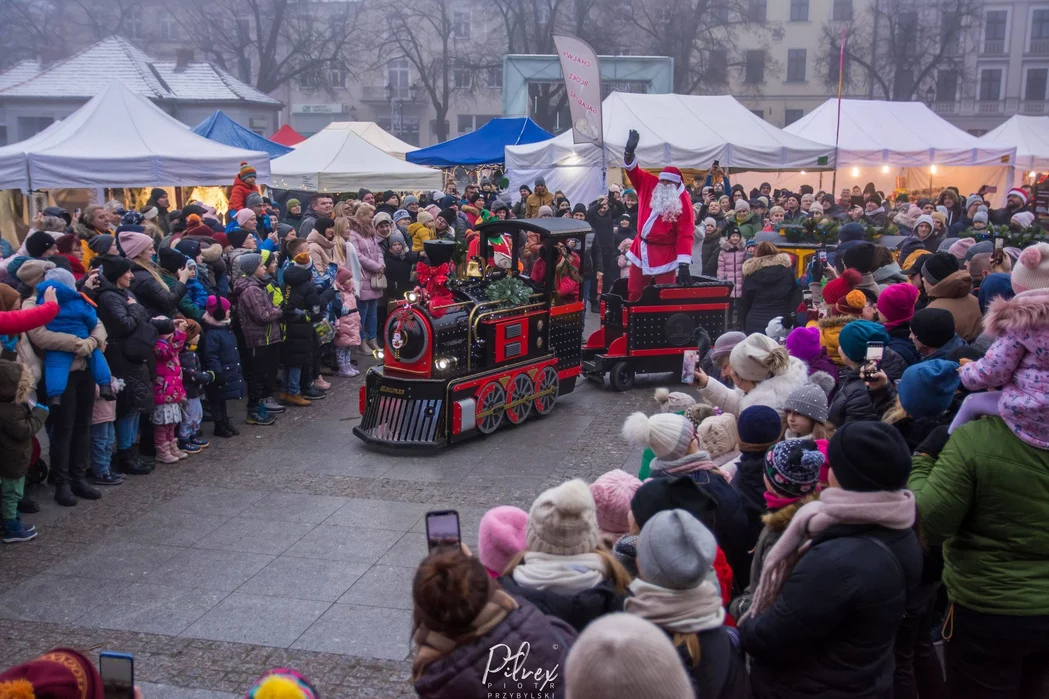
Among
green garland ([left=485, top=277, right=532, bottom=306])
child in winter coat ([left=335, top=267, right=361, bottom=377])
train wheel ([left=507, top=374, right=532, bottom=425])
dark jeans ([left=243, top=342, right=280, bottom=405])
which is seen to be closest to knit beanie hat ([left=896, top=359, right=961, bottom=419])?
train wheel ([left=507, top=374, right=532, bottom=425])

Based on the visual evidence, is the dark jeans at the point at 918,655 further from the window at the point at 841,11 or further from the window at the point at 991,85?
the window at the point at 991,85

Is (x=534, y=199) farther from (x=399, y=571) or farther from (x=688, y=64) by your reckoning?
(x=688, y=64)

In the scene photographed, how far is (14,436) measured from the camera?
6.72 metres

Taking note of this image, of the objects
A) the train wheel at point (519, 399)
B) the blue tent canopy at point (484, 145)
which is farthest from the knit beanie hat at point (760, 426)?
the blue tent canopy at point (484, 145)

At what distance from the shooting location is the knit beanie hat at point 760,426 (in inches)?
177

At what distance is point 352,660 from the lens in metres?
5.28

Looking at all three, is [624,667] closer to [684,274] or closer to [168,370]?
[168,370]

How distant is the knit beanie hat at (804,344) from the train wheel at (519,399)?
12.2 feet

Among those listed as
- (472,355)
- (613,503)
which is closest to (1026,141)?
(472,355)

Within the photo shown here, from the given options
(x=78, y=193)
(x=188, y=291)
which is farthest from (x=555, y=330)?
(x=78, y=193)

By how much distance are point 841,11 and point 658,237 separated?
51505 millimetres

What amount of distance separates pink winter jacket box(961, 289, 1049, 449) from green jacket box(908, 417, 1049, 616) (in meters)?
0.08

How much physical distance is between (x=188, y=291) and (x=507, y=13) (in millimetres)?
44488

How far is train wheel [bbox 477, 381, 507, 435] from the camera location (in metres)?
9.26
